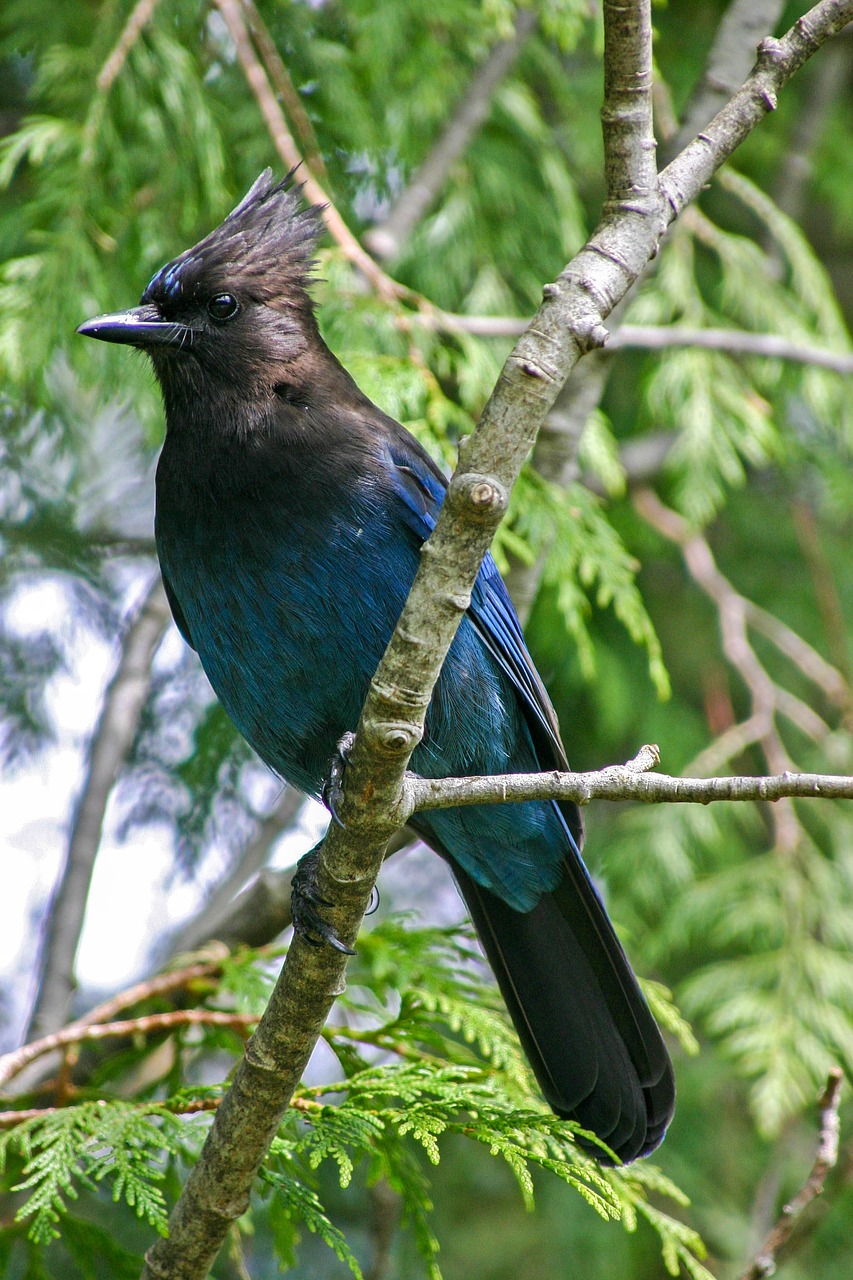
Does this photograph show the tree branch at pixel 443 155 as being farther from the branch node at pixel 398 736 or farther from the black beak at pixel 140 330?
the branch node at pixel 398 736

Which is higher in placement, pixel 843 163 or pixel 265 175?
pixel 843 163

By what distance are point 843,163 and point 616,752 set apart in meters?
2.56

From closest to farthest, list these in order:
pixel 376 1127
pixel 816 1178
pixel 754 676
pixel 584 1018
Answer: pixel 376 1127 → pixel 816 1178 → pixel 584 1018 → pixel 754 676

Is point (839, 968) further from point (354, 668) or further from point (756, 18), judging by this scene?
point (756, 18)

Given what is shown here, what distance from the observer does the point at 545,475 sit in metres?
3.51

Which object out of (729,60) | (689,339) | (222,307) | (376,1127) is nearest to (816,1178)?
(376,1127)

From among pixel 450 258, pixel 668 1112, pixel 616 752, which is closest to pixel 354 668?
pixel 668 1112

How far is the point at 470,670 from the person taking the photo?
2861 mm

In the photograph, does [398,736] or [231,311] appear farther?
[231,311]

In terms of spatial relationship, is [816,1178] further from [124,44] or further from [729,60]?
[124,44]

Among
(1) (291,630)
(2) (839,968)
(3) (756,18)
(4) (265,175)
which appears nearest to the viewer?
(1) (291,630)

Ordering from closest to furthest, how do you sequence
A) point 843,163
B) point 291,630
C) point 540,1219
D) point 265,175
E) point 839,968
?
point 291,630
point 265,175
point 839,968
point 540,1219
point 843,163

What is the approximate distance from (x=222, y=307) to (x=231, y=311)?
0.07 ft

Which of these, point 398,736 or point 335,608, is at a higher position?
point 335,608
